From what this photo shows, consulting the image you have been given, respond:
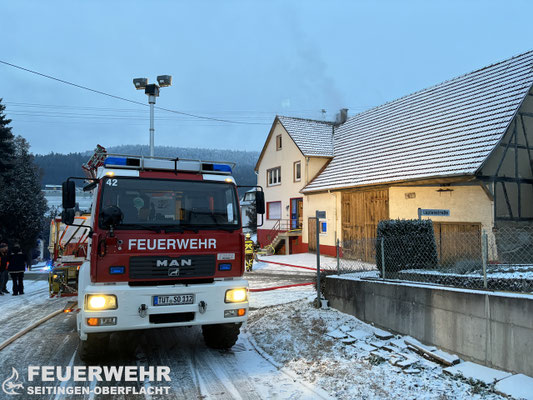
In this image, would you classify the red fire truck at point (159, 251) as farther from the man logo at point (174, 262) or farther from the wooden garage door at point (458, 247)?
the wooden garage door at point (458, 247)

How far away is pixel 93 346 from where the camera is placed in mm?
5223

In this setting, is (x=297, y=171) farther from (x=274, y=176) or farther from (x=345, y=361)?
(x=345, y=361)

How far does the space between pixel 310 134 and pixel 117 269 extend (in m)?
21.4

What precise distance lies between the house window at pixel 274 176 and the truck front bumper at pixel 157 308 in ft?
69.9

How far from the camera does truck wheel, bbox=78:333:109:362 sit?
16.9ft

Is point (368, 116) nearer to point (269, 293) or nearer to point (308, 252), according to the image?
point (308, 252)

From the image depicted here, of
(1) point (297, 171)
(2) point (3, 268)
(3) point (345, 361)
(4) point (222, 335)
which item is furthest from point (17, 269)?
(1) point (297, 171)

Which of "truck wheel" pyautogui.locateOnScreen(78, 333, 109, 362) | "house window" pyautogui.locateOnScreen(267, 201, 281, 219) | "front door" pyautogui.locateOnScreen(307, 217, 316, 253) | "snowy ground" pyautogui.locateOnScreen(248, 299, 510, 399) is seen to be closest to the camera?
"snowy ground" pyautogui.locateOnScreen(248, 299, 510, 399)

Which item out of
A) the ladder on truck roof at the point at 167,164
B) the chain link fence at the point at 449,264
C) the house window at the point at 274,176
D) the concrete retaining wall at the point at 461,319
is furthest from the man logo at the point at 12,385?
the house window at the point at 274,176

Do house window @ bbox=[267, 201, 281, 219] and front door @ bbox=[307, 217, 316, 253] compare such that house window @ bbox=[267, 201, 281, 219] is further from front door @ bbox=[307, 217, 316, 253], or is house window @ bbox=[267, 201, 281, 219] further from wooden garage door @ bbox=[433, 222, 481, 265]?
wooden garage door @ bbox=[433, 222, 481, 265]

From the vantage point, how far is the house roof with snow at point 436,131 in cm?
1370

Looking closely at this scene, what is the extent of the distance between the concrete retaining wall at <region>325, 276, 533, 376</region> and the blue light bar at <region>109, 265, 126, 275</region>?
4.55m

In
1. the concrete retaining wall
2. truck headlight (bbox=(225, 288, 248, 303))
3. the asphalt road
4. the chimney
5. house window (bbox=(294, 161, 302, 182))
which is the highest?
the chimney

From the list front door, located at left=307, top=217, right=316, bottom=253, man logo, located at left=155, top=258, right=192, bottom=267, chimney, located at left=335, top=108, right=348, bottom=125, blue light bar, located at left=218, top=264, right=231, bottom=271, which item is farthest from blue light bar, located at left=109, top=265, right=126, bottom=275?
chimney, located at left=335, top=108, right=348, bottom=125
